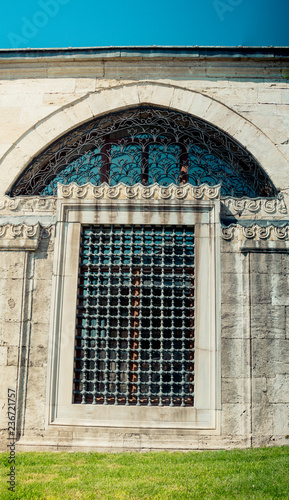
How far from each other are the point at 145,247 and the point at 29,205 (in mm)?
2199

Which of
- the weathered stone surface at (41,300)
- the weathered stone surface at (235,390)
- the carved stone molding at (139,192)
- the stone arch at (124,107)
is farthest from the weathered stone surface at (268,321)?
the weathered stone surface at (41,300)

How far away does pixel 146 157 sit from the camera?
9.77 meters

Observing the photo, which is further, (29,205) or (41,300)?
(29,205)

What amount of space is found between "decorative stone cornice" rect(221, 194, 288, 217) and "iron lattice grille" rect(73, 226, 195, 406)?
80cm

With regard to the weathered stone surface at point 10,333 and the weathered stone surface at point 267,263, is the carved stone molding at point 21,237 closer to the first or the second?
the weathered stone surface at point 10,333

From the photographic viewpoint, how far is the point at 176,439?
775 centimetres

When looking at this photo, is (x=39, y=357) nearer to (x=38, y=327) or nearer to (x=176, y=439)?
(x=38, y=327)

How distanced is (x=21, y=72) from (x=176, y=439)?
6.93 m

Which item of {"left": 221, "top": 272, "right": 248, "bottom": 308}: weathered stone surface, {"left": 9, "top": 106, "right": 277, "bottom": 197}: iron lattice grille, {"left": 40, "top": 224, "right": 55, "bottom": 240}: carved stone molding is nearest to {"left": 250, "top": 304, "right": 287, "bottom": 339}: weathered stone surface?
{"left": 221, "top": 272, "right": 248, "bottom": 308}: weathered stone surface

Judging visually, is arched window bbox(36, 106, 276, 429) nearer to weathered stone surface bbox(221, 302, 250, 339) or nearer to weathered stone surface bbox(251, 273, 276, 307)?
weathered stone surface bbox(221, 302, 250, 339)

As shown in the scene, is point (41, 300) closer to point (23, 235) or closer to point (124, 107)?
point (23, 235)

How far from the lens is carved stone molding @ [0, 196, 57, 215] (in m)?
9.27

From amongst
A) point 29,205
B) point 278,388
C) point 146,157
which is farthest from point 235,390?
point 29,205

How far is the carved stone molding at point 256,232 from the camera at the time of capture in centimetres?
838
